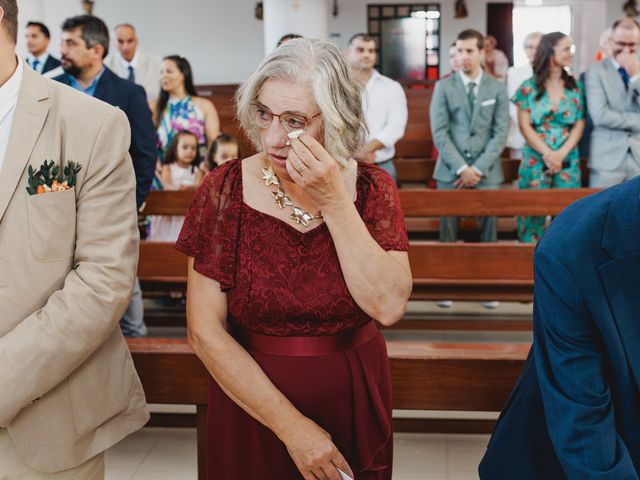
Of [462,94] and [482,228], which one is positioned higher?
[462,94]

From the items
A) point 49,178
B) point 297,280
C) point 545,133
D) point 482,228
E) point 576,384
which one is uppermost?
point 49,178

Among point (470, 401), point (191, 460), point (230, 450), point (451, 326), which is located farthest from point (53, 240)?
point (451, 326)

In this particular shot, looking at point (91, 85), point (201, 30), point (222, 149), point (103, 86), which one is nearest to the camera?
point (103, 86)

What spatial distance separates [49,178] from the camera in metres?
1.55

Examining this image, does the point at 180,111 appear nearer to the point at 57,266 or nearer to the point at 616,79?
the point at 616,79

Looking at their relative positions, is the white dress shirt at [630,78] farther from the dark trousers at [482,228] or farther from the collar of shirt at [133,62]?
the collar of shirt at [133,62]

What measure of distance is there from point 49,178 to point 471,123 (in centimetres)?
404

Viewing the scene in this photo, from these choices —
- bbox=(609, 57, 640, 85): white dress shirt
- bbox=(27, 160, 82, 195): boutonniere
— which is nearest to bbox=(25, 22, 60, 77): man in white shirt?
bbox=(609, 57, 640, 85): white dress shirt

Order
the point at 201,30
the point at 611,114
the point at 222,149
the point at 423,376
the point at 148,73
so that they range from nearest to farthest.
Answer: the point at 423,376
the point at 222,149
the point at 611,114
the point at 148,73
the point at 201,30

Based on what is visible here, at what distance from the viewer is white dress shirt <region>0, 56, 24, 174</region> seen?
1600 mm

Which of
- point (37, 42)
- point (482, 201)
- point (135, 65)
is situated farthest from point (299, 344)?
point (135, 65)

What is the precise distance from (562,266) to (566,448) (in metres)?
0.32

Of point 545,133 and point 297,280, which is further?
point 545,133

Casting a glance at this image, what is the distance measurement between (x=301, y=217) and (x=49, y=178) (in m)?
0.50
